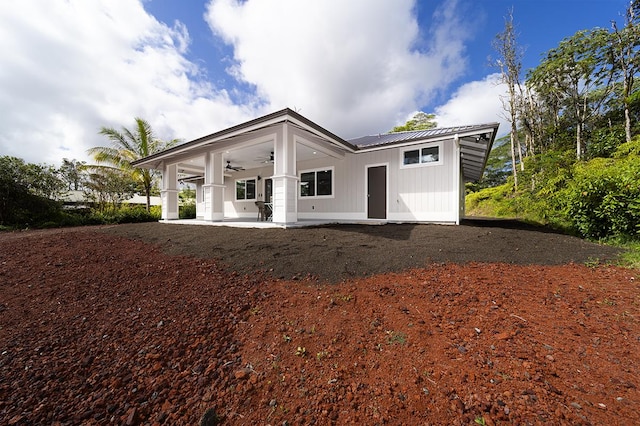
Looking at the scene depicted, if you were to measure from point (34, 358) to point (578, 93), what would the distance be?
73.4ft

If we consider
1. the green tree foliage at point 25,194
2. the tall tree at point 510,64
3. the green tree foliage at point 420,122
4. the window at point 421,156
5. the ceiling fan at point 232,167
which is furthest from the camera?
the green tree foliage at point 420,122

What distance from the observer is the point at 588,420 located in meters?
1.14

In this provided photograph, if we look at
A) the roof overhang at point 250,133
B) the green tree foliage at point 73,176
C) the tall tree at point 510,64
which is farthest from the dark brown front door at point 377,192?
the green tree foliage at point 73,176

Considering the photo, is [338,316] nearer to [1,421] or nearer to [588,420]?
[588,420]

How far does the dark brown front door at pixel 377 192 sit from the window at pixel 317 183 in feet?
5.14

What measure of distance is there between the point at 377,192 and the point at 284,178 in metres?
3.67

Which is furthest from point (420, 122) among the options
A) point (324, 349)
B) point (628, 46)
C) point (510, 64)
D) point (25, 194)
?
point (25, 194)

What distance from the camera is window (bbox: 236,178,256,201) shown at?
11766 millimetres

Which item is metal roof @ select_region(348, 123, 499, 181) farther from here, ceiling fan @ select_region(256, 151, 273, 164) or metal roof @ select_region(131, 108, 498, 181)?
ceiling fan @ select_region(256, 151, 273, 164)

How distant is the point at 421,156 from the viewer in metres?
7.35

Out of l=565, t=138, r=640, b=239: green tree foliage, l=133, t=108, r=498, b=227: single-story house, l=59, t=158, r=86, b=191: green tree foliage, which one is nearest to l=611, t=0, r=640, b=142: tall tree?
l=133, t=108, r=498, b=227: single-story house

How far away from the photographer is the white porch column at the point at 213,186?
799 centimetres

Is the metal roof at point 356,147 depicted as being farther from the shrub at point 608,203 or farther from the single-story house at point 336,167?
the shrub at point 608,203

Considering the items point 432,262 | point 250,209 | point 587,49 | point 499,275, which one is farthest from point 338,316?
point 587,49
